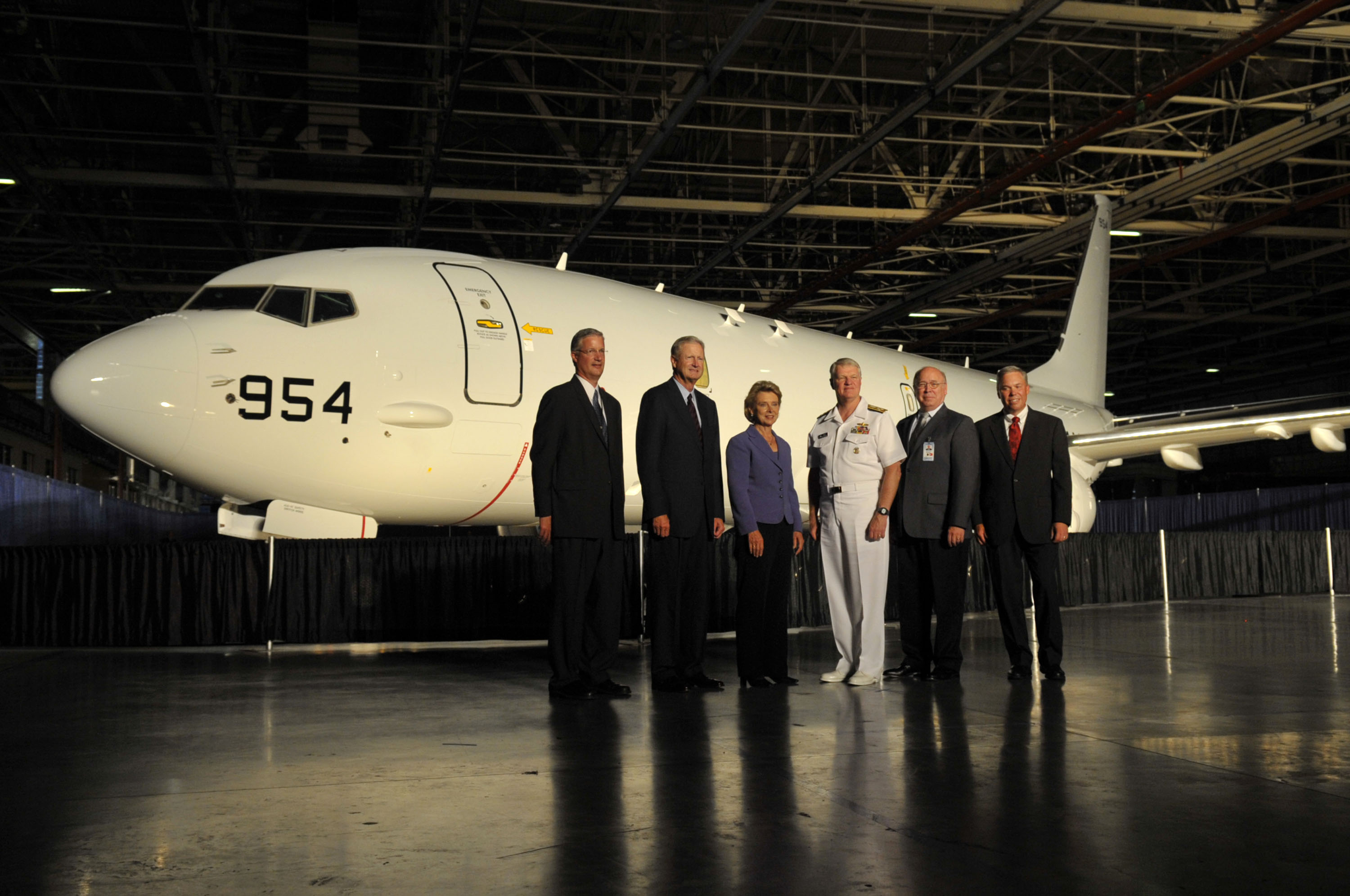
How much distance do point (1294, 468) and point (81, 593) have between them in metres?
46.8

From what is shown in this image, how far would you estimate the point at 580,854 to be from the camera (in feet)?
9.02

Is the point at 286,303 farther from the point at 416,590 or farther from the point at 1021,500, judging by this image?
the point at 1021,500

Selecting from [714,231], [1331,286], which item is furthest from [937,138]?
[1331,286]

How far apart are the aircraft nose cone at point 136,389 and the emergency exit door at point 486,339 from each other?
1995 mm

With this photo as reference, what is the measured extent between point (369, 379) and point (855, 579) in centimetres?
403

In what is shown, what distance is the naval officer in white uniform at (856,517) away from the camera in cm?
630

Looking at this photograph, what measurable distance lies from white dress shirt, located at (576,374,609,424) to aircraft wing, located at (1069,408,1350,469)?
Answer: 30.1ft

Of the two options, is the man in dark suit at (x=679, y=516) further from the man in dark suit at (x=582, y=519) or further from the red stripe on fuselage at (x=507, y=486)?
the red stripe on fuselage at (x=507, y=486)

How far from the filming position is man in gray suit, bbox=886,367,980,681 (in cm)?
657

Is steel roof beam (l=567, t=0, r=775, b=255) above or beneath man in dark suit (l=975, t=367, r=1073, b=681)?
above

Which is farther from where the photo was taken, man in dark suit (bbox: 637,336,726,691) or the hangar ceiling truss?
the hangar ceiling truss

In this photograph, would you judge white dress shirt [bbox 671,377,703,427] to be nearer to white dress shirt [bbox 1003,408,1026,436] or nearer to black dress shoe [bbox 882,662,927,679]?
black dress shoe [bbox 882,662,927,679]

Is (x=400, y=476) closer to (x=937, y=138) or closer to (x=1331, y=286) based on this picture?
(x=937, y=138)

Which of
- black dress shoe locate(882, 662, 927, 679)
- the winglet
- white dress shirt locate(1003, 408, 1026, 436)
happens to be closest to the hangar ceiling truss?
the winglet
